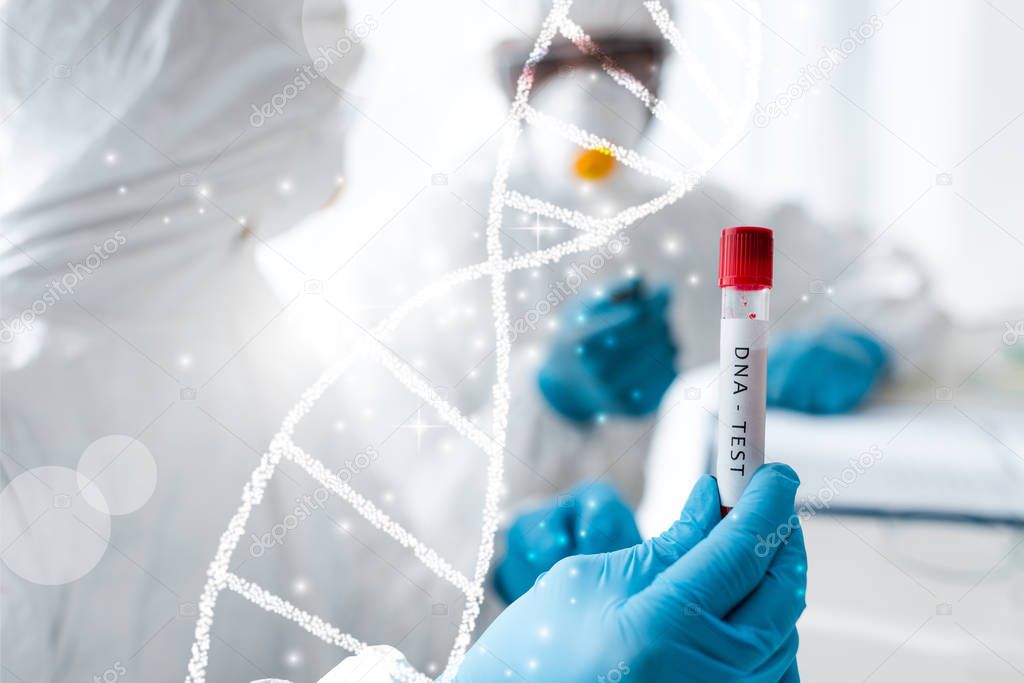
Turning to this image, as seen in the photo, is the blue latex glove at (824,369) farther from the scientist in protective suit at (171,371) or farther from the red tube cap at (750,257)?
the red tube cap at (750,257)

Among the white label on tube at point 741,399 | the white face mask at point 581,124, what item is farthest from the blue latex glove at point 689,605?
the white face mask at point 581,124

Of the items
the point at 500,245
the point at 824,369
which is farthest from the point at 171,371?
the point at 824,369

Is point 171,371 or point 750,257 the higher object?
point 750,257

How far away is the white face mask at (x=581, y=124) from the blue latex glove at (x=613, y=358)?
0.50ft

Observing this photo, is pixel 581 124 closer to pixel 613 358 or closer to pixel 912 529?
pixel 613 358

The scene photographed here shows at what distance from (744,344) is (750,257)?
0.19 feet

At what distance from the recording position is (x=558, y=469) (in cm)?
79

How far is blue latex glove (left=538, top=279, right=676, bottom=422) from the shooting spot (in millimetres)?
804

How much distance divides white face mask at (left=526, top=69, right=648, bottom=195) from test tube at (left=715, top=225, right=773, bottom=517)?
0.41 meters

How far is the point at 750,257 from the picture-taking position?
413 millimetres

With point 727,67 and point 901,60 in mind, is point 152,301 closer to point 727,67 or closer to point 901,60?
point 727,67

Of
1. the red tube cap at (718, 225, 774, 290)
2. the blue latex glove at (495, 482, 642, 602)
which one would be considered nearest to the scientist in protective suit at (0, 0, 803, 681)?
the blue latex glove at (495, 482, 642, 602)

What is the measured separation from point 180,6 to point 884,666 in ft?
3.37

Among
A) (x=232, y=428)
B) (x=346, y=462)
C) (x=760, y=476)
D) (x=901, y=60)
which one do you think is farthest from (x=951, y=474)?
(x=232, y=428)
